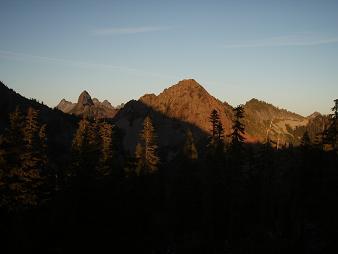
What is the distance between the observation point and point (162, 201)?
58.3m

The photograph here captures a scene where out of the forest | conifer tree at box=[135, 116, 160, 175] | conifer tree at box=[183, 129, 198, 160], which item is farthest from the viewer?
conifer tree at box=[183, 129, 198, 160]

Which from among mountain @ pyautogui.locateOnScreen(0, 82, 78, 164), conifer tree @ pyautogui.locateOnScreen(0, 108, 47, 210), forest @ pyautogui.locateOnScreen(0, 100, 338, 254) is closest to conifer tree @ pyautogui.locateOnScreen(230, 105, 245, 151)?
forest @ pyautogui.locateOnScreen(0, 100, 338, 254)

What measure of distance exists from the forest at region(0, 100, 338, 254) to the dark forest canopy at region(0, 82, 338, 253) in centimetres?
11

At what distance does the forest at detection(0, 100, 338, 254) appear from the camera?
32.8 m

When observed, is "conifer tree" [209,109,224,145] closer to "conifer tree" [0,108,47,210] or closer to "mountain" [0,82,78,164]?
"conifer tree" [0,108,47,210]

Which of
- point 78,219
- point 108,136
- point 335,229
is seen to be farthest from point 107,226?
point 335,229

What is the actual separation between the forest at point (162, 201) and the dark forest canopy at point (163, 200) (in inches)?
4.2

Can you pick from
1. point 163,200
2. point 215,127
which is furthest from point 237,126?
point 163,200

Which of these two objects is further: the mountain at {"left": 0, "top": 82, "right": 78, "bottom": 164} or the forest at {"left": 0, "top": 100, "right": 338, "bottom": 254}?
the mountain at {"left": 0, "top": 82, "right": 78, "bottom": 164}

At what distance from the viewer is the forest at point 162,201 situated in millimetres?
32781

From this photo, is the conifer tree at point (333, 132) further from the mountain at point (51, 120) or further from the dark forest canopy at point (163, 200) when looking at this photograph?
the mountain at point (51, 120)

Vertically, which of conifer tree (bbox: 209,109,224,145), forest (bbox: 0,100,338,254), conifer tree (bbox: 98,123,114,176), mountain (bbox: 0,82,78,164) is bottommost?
forest (bbox: 0,100,338,254)

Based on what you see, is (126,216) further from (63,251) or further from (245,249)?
(245,249)

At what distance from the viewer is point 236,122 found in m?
43.9
